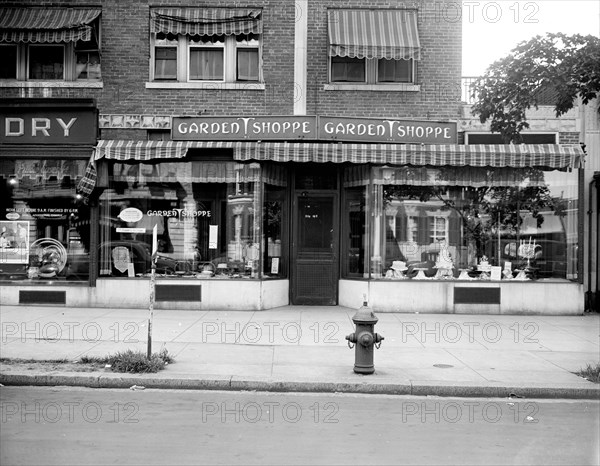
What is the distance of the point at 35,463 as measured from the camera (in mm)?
5234

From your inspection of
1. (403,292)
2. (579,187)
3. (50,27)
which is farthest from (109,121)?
(579,187)

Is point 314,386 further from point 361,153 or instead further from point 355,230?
point 355,230

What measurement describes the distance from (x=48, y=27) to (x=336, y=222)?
7.67m

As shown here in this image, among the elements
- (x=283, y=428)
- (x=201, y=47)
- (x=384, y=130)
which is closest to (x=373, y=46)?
(x=384, y=130)

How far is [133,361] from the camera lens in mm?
8453

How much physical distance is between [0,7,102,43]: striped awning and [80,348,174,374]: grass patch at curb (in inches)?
316

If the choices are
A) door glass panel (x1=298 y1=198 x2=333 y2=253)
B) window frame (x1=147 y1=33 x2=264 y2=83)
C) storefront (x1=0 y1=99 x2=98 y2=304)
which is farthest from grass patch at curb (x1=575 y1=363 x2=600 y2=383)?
storefront (x1=0 y1=99 x2=98 y2=304)

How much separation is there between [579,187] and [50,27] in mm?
12170

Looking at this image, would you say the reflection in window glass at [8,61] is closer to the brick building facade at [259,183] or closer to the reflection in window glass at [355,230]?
the brick building facade at [259,183]

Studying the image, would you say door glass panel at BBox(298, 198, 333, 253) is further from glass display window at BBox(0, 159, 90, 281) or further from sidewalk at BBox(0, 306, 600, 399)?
glass display window at BBox(0, 159, 90, 281)

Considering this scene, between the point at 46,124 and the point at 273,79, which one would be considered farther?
the point at 273,79

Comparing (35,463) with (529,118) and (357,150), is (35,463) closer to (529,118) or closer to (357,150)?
(357,150)
